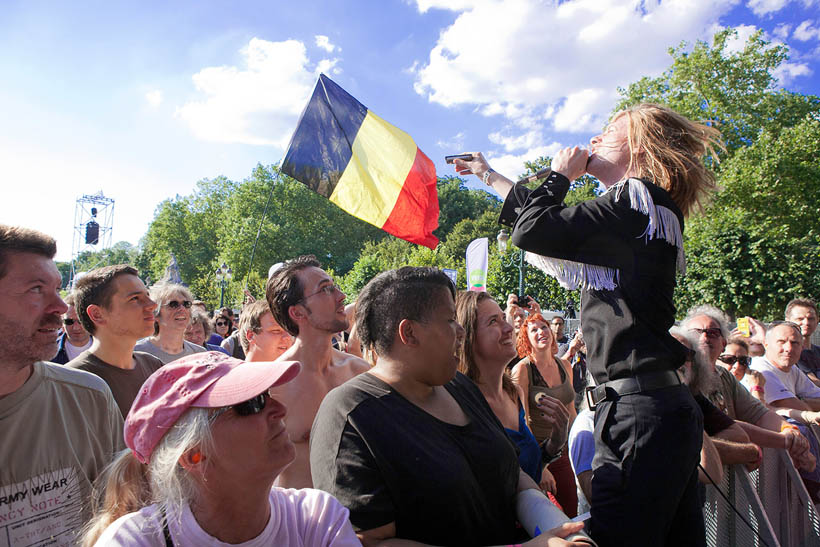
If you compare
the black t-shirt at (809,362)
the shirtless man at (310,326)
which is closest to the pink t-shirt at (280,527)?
the shirtless man at (310,326)

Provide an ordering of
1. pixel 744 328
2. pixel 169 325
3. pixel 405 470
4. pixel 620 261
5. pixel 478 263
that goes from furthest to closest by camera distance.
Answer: pixel 478 263 < pixel 744 328 < pixel 169 325 < pixel 620 261 < pixel 405 470

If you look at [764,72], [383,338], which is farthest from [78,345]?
[764,72]

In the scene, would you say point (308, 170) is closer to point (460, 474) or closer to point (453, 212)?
point (460, 474)

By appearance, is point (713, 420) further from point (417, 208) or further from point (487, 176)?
point (417, 208)

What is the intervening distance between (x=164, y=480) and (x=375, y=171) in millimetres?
3471

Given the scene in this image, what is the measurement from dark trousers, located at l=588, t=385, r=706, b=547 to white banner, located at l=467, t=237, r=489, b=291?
7461 mm

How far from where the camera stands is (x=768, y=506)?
147 inches

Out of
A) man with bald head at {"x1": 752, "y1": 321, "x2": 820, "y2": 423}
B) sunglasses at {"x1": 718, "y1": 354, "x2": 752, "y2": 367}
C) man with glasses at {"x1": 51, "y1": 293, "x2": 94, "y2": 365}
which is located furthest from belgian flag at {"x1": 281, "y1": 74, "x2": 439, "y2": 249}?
man with bald head at {"x1": 752, "y1": 321, "x2": 820, "y2": 423}

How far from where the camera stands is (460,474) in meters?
1.79

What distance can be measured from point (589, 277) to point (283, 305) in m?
1.94

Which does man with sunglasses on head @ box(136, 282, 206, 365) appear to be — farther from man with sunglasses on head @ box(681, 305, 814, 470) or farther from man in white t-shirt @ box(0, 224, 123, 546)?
man with sunglasses on head @ box(681, 305, 814, 470)

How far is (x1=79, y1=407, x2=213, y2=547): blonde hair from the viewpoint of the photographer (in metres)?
1.47

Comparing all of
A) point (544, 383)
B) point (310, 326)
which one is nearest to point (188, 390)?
point (310, 326)

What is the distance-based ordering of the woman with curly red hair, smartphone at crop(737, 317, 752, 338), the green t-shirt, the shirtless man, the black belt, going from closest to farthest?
the green t-shirt → the black belt → the shirtless man → the woman with curly red hair → smartphone at crop(737, 317, 752, 338)
